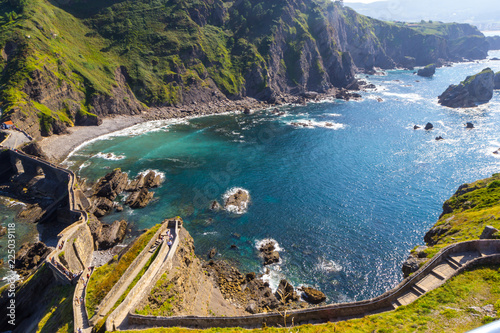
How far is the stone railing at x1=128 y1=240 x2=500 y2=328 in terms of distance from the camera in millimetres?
25016

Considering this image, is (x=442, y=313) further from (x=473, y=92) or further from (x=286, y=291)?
(x=473, y=92)

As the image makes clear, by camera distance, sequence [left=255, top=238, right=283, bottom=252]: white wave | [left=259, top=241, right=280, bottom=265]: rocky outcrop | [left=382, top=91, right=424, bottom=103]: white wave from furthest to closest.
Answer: [left=382, top=91, right=424, bottom=103]: white wave
[left=255, top=238, right=283, bottom=252]: white wave
[left=259, top=241, right=280, bottom=265]: rocky outcrop

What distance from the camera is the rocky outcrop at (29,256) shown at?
145 feet

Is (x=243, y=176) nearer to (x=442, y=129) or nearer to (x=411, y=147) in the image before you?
(x=411, y=147)

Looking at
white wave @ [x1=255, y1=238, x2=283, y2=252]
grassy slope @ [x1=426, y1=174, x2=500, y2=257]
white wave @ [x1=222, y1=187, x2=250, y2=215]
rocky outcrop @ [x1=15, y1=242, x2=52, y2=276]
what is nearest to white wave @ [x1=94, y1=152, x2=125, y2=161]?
rocky outcrop @ [x1=15, y1=242, x2=52, y2=276]

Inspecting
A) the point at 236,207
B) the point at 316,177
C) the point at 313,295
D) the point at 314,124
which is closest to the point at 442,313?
the point at 313,295

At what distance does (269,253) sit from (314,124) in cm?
9069

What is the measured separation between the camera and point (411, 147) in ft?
316

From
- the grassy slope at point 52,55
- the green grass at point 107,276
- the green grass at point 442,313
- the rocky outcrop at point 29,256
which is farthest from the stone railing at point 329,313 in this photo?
the grassy slope at point 52,55

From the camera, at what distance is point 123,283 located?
32156mm

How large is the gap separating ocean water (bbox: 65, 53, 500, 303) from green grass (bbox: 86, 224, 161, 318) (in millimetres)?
15312

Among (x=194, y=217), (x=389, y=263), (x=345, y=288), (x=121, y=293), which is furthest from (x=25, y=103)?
(x=389, y=263)

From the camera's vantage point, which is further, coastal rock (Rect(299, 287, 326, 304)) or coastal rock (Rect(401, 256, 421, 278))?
coastal rock (Rect(299, 287, 326, 304))

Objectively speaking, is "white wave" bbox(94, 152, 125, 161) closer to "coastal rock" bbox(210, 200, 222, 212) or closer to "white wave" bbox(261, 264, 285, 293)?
"coastal rock" bbox(210, 200, 222, 212)
